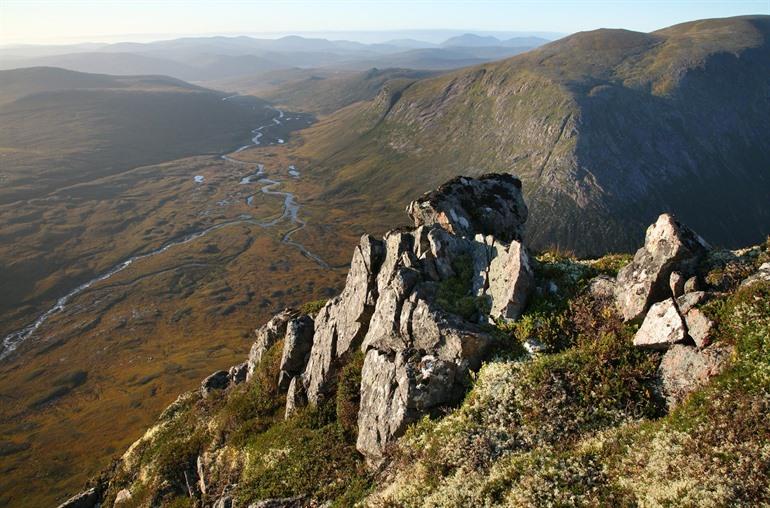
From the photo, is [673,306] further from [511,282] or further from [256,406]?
[256,406]

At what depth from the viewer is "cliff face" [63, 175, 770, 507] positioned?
1498 centimetres

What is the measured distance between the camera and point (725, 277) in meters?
18.9

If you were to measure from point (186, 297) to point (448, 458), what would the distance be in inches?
6591

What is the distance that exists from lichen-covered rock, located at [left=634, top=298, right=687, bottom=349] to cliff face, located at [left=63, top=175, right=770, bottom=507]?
2.7 inches

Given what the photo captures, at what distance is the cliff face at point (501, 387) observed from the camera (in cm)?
1498

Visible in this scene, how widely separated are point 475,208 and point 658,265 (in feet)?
51.4

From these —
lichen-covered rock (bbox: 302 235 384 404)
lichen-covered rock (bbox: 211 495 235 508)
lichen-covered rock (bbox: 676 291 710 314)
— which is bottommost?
lichen-covered rock (bbox: 211 495 235 508)

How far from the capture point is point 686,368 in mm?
16953

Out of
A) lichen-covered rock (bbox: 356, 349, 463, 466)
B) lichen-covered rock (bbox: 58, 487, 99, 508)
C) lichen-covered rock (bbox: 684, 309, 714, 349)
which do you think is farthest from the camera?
lichen-covered rock (bbox: 58, 487, 99, 508)

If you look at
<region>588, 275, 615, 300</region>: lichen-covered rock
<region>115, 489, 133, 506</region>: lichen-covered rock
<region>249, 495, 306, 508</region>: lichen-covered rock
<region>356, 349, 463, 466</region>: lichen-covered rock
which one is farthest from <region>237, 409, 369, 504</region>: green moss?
<region>588, 275, 615, 300</region>: lichen-covered rock

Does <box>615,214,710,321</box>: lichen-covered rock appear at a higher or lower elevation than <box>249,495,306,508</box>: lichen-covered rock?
higher

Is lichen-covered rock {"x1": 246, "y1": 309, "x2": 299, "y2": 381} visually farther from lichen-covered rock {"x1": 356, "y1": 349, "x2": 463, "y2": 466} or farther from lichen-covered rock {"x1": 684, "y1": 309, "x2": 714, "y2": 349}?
lichen-covered rock {"x1": 684, "y1": 309, "x2": 714, "y2": 349}

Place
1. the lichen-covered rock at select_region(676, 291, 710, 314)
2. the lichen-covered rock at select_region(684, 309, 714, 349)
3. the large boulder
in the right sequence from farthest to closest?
the large boulder → the lichen-covered rock at select_region(676, 291, 710, 314) → the lichen-covered rock at select_region(684, 309, 714, 349)

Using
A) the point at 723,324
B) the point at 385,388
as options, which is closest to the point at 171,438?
the point at 385,388
